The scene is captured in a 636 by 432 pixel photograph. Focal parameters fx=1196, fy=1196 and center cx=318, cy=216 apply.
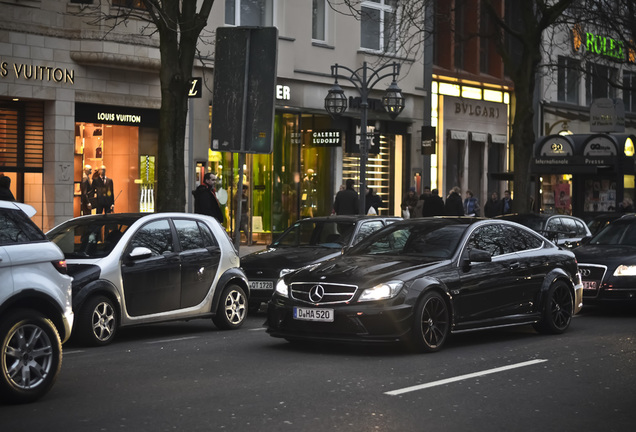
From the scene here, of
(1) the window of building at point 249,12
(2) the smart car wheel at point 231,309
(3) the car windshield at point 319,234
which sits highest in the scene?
(1) the window of building at point 249,12

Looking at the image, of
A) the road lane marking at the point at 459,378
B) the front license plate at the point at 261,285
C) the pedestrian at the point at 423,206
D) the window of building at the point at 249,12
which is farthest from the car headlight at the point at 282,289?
the window of building at the point at 249,12

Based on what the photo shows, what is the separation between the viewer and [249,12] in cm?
3228

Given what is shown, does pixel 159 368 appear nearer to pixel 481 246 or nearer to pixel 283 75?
pixel 481 246

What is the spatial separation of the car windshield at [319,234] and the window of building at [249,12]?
14.2 meters

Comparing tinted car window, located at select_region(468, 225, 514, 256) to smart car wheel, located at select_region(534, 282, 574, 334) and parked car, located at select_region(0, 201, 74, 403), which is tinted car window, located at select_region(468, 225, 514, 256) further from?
parked car, located at select_region(0, 201, 74, 403)

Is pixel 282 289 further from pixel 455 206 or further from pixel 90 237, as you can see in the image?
pixel 455 206

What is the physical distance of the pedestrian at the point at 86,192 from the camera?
28.0 metres

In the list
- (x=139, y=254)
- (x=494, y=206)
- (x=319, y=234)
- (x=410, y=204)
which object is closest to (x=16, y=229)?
(x=139, y=254)

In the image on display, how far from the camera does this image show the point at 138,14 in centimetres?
2711

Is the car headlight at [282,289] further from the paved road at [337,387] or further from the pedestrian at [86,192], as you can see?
the pedestrian at [86,192]

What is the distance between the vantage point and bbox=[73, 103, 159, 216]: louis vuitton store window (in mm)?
28075

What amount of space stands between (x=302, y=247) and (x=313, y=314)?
19.4 ft

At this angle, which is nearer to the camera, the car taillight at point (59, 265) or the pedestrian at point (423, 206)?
the car taillight at point (59, 265)

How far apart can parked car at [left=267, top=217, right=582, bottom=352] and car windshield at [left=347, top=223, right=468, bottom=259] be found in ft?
0.04
